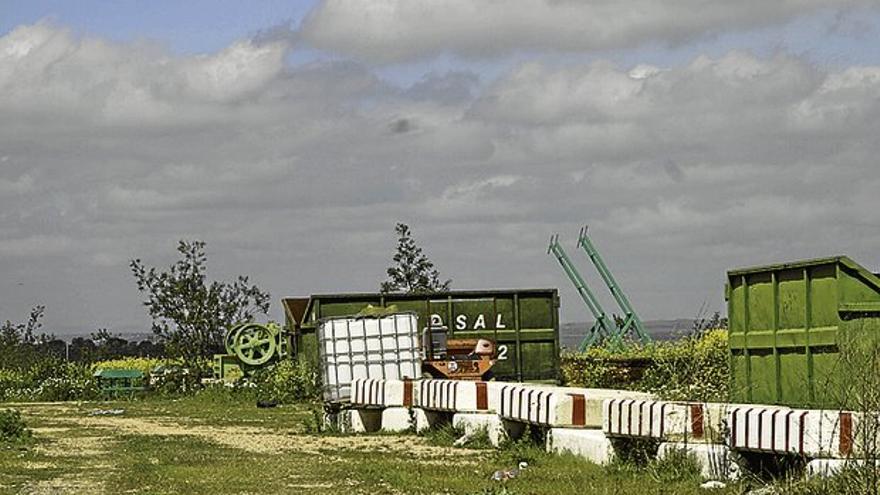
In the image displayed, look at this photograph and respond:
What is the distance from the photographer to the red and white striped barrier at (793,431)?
Answer: 44.9 ft

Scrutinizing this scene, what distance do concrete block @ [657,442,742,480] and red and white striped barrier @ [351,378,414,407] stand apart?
26.6ft

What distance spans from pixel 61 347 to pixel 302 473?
44261 mm

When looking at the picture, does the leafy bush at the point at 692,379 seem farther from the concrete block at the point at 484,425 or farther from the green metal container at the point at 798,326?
the concrete block at the point at 484,425

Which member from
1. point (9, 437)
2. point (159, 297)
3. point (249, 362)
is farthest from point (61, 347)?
point (9, 437)

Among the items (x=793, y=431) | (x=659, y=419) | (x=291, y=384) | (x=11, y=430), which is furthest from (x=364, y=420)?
(x=793, y=431)

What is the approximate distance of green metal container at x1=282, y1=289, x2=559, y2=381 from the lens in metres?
33.5

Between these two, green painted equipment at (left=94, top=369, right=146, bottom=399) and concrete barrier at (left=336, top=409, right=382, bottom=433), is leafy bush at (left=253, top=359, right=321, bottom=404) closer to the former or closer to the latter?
green painted equipment at (left=94, top=369, right=146, bottom=399)

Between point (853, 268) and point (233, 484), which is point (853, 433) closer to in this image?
point (853, 268)

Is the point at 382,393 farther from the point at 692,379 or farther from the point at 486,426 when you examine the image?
the point at 692,379

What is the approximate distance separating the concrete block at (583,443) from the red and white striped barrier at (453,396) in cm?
253

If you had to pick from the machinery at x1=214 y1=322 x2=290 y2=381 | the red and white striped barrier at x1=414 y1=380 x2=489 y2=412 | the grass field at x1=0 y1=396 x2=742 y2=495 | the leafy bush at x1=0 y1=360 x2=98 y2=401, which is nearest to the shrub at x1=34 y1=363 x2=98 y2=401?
the leafy bush at x1=0 y1=360 x2=98 y2=401

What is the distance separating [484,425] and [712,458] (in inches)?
243

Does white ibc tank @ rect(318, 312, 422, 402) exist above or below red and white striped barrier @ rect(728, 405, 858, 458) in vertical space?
above

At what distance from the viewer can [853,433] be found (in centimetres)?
1345
